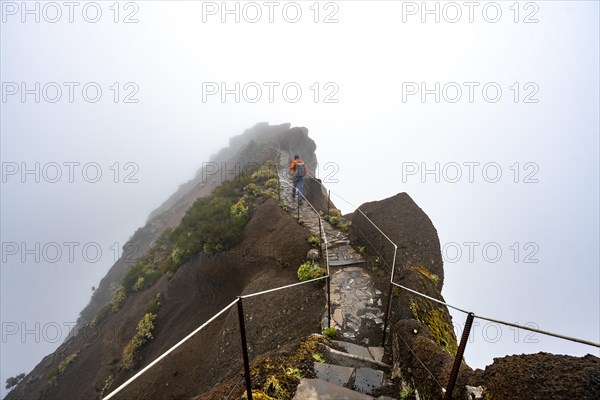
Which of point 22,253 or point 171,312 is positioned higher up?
point 171,312

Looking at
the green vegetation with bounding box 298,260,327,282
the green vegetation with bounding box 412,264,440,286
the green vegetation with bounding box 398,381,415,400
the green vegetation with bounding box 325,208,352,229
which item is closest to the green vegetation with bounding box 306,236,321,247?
the green vegetation with bounding box 298,260,327,282

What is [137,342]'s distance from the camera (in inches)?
536

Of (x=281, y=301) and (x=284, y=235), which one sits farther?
(x=284, y=235)

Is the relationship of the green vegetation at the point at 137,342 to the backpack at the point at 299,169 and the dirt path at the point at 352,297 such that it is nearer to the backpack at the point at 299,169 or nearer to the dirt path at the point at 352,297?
the dirt path at the point at 352,297

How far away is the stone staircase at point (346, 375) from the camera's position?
4.39m

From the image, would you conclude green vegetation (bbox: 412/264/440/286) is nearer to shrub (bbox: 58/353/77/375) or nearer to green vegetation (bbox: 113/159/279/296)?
green vegetation (bbox: 113/159/279/296)

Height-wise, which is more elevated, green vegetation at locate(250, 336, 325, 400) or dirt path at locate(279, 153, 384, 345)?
green vegetation at locate(250, 336, 325, 400)

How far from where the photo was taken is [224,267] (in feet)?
44.8

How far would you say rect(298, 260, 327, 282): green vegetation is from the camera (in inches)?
372

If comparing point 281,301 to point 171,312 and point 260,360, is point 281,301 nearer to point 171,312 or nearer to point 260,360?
point 260,360

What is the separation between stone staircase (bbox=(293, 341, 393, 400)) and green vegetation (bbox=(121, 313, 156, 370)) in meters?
11.3

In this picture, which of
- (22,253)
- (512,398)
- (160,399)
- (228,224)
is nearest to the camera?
(512,398)

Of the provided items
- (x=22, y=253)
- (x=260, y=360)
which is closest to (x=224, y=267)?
(x=260, y=360)

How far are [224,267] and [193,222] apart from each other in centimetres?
525
